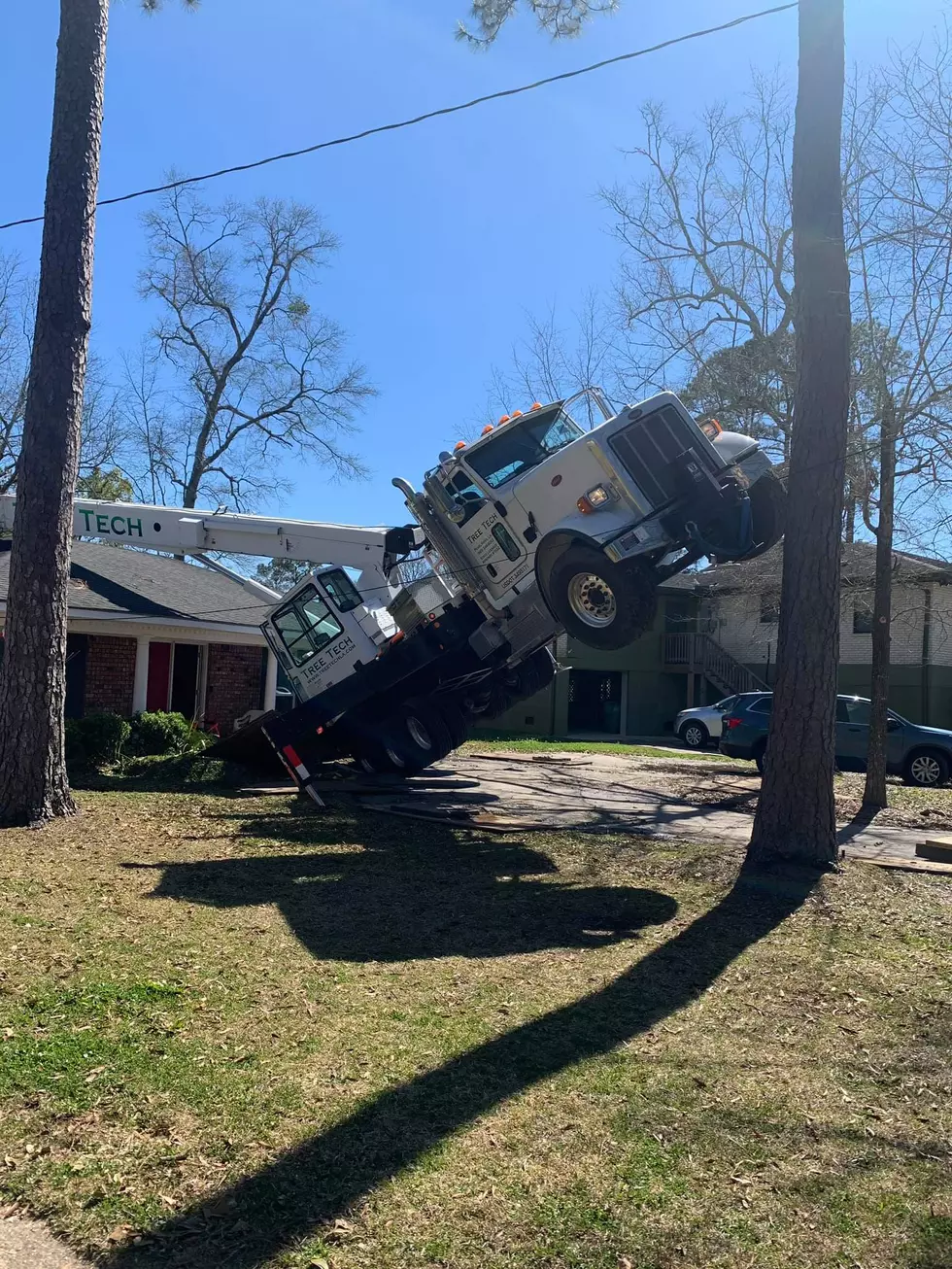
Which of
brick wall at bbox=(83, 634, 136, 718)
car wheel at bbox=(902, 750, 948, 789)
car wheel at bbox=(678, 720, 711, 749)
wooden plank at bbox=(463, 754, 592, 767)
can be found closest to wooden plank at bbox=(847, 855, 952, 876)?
car wheel at bbox=(902, 750, 948, 789)

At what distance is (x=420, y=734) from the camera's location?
14.9 metres

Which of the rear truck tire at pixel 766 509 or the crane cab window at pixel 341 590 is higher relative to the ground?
the rear truck tire at pixel 766 509

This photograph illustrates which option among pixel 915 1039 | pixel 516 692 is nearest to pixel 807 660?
pixel 915 1039

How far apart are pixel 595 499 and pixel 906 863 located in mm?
4574

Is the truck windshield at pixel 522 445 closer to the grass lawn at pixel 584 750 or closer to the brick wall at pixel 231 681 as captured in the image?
the brick wall at pixel 231 681

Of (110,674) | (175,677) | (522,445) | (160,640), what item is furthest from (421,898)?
(175,677)

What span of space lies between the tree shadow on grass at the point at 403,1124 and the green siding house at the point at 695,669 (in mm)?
20615

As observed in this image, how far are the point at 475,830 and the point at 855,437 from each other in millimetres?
7849

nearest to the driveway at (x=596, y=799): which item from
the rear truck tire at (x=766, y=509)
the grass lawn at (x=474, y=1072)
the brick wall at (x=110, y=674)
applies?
the grass lawn at (x=474, y=1072)

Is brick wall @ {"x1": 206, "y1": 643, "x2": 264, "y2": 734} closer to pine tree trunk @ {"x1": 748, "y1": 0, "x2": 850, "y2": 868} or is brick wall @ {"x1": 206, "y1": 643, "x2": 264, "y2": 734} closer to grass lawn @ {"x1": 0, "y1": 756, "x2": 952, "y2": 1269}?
grass lawn @ {"x1": 0, "y1": 756, "x2": 952, "y2": 1269}

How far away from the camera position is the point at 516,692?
15.7 m

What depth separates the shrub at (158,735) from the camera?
15836mm

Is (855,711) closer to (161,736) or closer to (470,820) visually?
(470,820)

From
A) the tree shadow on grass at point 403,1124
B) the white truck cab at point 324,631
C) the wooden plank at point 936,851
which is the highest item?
the white truck cab at point 324,631
